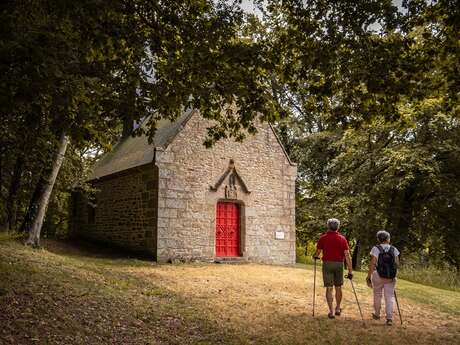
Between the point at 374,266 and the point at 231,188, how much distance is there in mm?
9084

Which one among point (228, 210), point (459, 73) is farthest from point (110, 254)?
point (459, 73)

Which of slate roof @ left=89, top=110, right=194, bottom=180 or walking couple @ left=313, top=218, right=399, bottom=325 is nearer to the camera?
walking couple @ left=313, top=218, right=399, bottom=325

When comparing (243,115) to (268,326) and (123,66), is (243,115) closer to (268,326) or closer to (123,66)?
(123,66)

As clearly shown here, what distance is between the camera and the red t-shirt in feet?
26.1

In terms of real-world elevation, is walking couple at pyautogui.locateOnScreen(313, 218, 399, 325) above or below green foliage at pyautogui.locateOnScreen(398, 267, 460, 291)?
above

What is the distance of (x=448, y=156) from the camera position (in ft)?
59.2

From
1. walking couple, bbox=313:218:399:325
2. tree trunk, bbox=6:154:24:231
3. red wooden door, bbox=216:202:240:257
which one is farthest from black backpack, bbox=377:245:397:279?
tree trunk, bbox=6:154:24:231

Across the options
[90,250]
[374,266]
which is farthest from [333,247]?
[90,250]

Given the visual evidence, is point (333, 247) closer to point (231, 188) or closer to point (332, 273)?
point (332, 273)

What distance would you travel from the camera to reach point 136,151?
18.4 m

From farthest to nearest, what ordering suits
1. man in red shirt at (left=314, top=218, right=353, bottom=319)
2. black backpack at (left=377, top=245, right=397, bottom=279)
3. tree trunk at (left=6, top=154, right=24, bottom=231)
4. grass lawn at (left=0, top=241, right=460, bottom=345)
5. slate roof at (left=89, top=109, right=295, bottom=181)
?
slate roof at (left=89, top=109, right=295, bottom=181) < tree trunk at (left=6, top=154, right=24, bottom=231) < man in red shirt at (left=314, top=218, right=353, bottom=319) < black backpack at (left=377, top=245, right=397, bottom=279) < grass lawn at (left=0, top=241, right=460, bottom=345)

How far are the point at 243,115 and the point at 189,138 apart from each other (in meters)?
8.26

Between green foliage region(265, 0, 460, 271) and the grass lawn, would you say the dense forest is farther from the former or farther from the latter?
the grass lawn

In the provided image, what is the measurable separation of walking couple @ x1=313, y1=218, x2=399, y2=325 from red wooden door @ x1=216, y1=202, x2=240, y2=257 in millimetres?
8406
